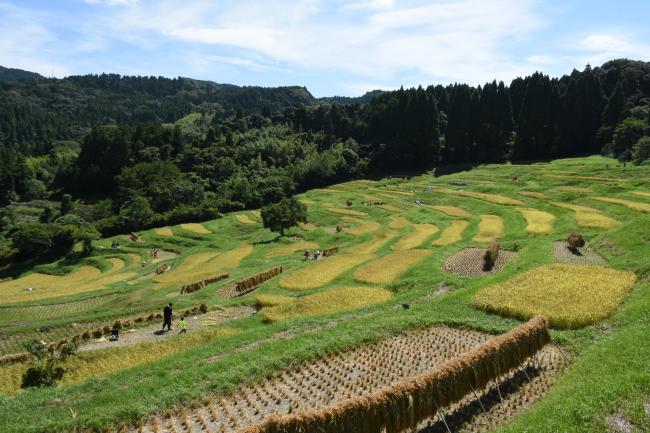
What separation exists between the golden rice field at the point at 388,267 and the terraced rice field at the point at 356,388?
527 inches

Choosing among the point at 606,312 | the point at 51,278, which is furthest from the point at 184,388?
the point at 51,278

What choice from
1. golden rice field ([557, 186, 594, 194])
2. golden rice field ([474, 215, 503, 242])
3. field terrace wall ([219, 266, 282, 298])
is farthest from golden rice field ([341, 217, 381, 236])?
golden rice field ([557, 186, 594, 194])

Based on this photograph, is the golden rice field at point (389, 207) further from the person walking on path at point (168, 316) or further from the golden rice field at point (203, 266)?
the person walking on path at point (168, 316)

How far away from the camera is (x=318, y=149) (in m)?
140

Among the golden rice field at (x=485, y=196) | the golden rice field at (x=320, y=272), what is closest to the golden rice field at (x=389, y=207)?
the golden rice field at (x=485, y=196)

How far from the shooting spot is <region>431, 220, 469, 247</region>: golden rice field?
47609mm

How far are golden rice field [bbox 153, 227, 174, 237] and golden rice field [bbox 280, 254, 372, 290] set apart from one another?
45.2 metres

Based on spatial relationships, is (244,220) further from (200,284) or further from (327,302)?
(327,302)

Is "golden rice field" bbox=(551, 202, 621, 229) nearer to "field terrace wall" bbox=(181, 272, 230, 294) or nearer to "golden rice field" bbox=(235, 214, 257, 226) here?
"field terrace wall" bbox=(181, 272, 230, 294)

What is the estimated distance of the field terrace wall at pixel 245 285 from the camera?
3856 cm

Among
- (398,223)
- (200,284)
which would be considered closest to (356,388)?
(200,284)

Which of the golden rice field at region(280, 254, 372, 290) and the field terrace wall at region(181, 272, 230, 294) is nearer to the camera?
the golden rice field at region(280, 254, 372, 290)

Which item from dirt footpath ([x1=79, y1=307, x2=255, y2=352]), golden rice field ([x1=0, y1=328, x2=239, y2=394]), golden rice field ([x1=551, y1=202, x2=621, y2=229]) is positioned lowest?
dirt footpath ([x1=79, y1=307, x2=255, y2=352])

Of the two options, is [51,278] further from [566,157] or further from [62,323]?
[566,157]
